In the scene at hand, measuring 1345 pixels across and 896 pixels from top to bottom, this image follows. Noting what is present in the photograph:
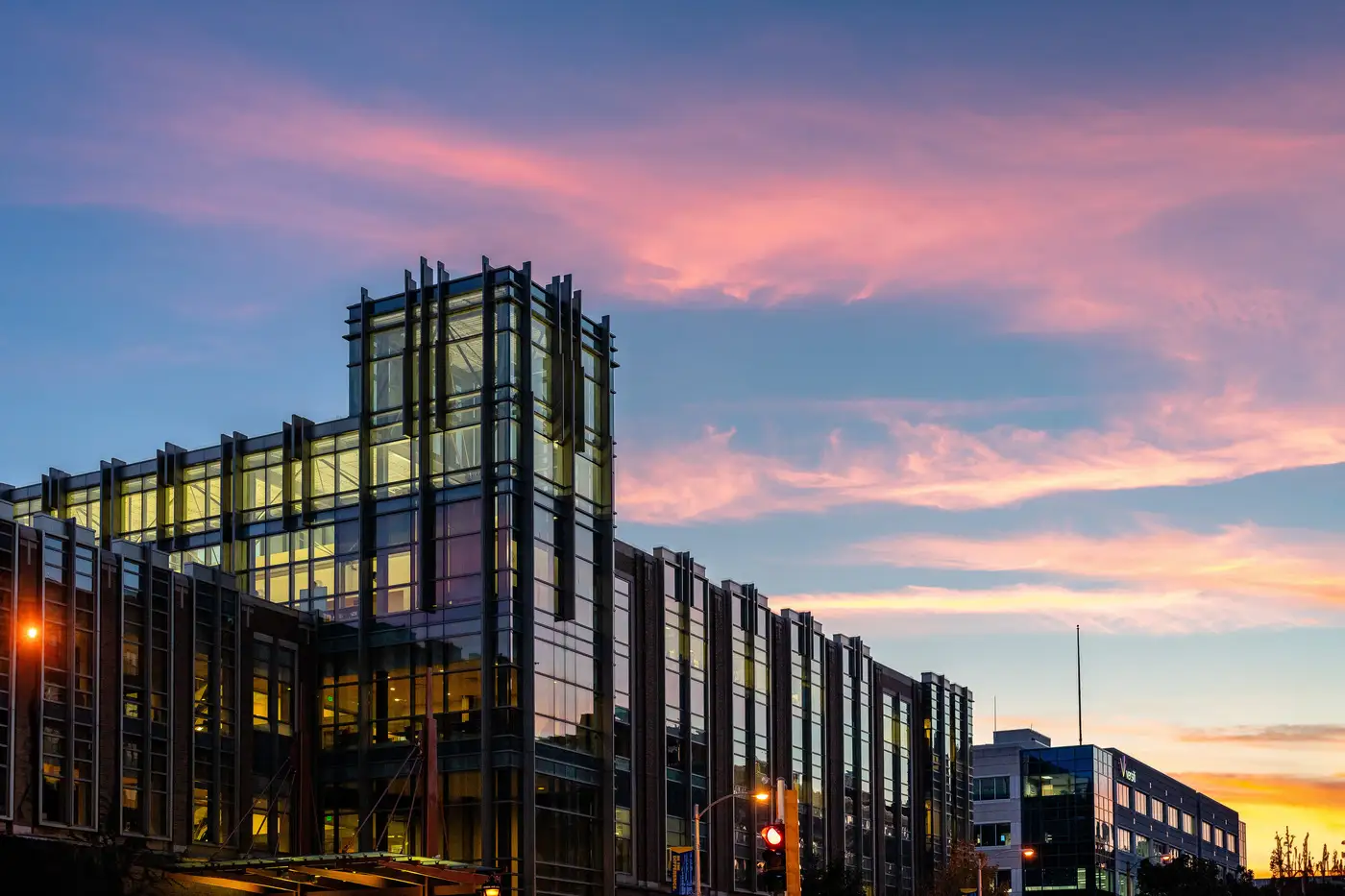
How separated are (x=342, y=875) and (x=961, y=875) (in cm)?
6339

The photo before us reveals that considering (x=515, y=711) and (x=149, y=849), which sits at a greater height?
(x=515, y=711)

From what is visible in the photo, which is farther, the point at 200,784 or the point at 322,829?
the point at 322,829

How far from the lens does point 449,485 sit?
252ft

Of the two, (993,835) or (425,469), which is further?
(993,835)

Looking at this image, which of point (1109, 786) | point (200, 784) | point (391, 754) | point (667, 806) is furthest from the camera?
point (1109, 786)

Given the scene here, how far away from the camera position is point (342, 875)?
63375mm

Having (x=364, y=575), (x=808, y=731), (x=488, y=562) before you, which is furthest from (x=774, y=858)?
(x=808, y=731)

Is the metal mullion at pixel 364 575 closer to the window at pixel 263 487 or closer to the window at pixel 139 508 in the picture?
the window at pixel 263 487

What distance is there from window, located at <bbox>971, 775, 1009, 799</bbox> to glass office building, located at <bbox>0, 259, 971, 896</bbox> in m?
90.9

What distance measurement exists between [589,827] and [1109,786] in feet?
349

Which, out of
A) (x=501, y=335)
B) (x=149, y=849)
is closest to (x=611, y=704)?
(x=501, y=335)

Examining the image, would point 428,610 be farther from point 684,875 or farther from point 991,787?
point 991,787

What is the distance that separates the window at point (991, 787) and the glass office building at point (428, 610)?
90941 millimetres

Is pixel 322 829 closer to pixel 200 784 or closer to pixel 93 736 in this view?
pixel 200 784
